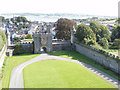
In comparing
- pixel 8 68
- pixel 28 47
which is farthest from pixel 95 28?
pixel 8 68

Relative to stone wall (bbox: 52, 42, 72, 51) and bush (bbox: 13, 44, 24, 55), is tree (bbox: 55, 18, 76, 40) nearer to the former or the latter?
stone wall (bbox: 52, 42, 72, 51)

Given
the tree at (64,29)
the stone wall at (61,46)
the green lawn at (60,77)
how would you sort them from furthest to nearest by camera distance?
the tree at (64,29), the stone wall at (61,46), the green lawn at (60,77)

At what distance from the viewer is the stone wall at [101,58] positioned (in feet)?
79.0

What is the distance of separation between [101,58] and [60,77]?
10.9m

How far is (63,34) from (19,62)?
19.5 meters

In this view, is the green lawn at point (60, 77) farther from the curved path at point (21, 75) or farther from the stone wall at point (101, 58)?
the stone wall at point (101, 58)

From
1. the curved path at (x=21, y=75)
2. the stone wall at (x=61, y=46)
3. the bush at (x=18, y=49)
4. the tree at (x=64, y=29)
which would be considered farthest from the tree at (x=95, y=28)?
the bush at (x=18, y=49)

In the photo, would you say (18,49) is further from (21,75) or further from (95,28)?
(95,28)

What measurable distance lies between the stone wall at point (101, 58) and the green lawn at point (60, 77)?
174 inches

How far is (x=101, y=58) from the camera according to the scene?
28.1 metres

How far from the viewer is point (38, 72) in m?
24.1

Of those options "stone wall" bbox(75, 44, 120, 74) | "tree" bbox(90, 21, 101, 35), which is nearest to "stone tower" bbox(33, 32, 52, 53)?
"stone wall" bbox(75, 44, 120, 74)

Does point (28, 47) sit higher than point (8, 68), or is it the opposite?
point (28, 47)

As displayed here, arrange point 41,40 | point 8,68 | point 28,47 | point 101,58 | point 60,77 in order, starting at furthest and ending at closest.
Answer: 1. point 28,47
2. point 41,40
3. point 101,58
4. point 8,68
5. point 60,77
